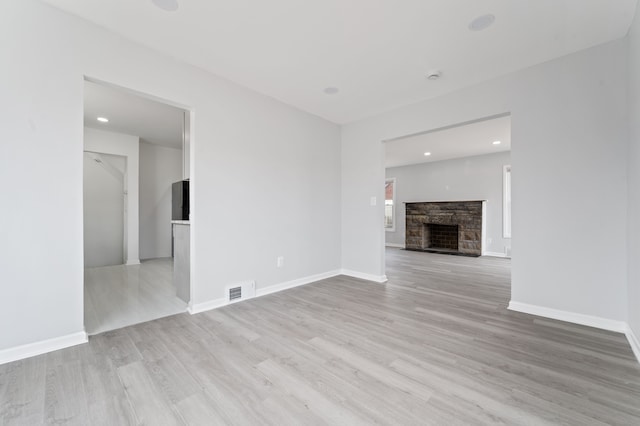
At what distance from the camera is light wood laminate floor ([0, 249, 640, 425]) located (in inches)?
51.9

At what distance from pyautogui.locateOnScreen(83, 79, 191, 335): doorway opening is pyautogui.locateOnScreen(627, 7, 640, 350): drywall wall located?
151 inches

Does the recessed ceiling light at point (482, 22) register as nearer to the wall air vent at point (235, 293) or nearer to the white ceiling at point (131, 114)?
the wall air vent at point (235, 293)

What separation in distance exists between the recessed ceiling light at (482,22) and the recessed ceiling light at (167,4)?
7.40 ft

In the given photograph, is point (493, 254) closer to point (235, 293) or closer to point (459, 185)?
point (459, 185)

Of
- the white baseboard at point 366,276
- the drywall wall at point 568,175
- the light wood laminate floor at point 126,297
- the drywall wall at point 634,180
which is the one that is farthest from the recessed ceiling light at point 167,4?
the white baseboard at point 366,276

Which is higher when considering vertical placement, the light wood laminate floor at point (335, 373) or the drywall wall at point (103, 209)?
the drywall wall at point (103, 209)

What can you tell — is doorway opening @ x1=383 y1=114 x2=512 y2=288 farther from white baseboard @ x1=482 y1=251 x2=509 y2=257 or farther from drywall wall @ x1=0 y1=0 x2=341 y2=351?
drywall wall @ x1=0 y1=0 x2=341 y2=351

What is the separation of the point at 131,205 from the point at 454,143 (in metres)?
6.72

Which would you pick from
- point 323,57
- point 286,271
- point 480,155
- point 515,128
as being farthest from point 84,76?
point 480,155

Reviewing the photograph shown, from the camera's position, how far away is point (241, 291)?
10.1 ft

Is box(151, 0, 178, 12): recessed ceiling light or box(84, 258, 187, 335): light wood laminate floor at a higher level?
box(151, 0, 178, 12): recessed ceiling light

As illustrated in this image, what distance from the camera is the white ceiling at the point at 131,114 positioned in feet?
11.3

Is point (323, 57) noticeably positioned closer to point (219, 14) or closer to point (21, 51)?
point (219, 14)

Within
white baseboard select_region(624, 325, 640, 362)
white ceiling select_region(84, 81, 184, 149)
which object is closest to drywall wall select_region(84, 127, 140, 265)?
white ceiling select_region(84, 81, 184, 149)
